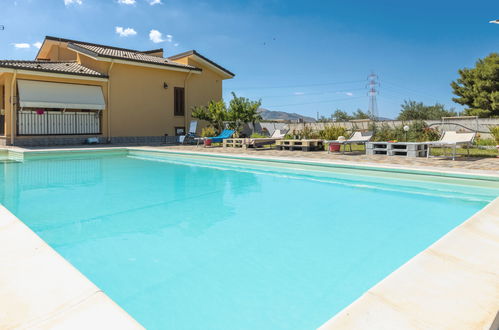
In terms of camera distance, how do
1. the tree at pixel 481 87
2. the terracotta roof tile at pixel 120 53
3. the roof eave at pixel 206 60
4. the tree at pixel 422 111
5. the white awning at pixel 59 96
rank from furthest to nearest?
the tree at pixel 422 111 < the tree at pixel 481 87 < the roof eave at pixel 206 60 < the terracotta roof tile at pixel 120 53 < the white awning at pixel 59 96

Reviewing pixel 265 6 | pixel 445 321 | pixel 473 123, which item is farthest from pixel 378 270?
pixel 265 6

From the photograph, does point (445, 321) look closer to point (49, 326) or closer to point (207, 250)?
point (49, 326)

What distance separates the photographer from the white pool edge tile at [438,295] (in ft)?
5.72

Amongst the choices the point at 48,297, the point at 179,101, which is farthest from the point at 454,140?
the point at 179,101

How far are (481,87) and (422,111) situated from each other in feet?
19.4

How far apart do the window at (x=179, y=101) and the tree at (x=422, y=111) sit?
21100 millimetres

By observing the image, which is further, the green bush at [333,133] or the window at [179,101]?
the window at [179,101]

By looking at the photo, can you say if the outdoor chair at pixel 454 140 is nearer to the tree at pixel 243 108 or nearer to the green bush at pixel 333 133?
the green bush at pixel 333 133

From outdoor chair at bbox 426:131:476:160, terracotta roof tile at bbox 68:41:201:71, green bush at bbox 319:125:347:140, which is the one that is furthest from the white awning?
outdoor chair at bbox 426:131:476:160

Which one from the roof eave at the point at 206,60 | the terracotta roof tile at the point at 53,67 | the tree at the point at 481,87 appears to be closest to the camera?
the terracotta roof tile at the point at 53,67

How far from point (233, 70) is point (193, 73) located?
3.56m

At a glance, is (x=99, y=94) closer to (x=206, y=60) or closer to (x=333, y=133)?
(x=206, y=60)

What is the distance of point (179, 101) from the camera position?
70.5 ft

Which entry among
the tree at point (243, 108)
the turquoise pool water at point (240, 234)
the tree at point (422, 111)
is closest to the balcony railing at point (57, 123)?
the tree at point (243, 108)
